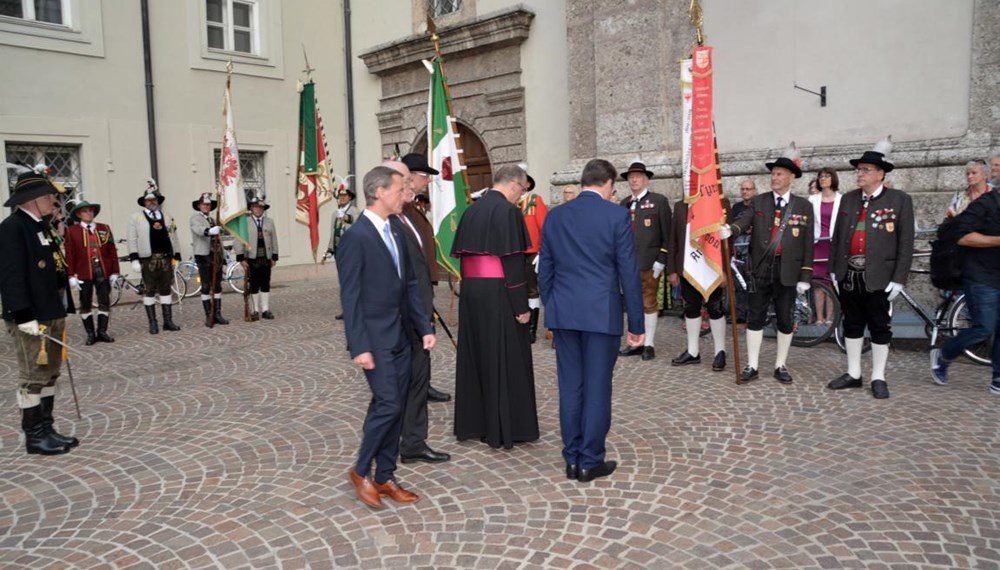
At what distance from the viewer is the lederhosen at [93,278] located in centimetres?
897

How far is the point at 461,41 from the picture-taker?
13641 millimetres

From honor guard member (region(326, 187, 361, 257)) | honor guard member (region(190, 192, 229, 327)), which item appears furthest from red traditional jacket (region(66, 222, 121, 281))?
honor guard member (region(326, 187, 361, 257))

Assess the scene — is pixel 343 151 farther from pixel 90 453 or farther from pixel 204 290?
pixel 90 453

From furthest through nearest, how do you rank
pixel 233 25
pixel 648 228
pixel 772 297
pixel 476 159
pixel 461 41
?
pixel 233 25
pixel 476 159
pixel 461 41
pixel 648 228
pixel 772 297

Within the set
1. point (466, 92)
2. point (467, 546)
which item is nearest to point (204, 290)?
point (466, 92)

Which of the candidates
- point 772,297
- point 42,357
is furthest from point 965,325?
point 42,357

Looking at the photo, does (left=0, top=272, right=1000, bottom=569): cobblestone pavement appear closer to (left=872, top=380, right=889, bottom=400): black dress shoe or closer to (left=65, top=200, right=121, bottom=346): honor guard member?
(left=872, top=380, right=889, bottom=400): black dress shoe

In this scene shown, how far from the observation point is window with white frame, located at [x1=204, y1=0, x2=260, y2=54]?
1498 cm

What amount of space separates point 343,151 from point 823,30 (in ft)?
37.3

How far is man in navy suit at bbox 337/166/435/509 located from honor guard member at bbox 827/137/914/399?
3.94 m

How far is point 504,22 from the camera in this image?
1285 centimetres

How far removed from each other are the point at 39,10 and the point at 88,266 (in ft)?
21.9

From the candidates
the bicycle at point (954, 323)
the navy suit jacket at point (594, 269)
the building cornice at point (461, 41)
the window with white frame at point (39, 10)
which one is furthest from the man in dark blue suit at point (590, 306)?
the window with white frame at point (39, 10)

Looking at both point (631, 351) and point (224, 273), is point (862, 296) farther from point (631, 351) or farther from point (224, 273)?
point (224, 273)
